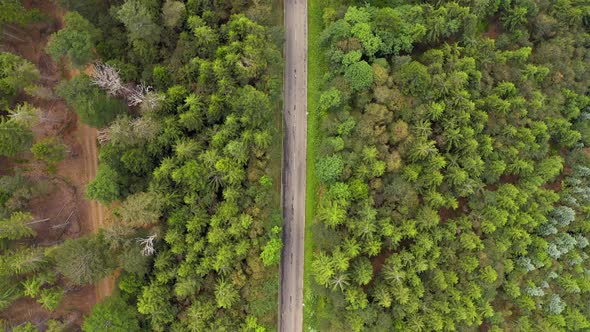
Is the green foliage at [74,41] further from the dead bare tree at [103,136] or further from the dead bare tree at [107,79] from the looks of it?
the dead bare tree at [103,136]

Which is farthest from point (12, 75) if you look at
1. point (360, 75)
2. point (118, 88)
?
point (360, 75)

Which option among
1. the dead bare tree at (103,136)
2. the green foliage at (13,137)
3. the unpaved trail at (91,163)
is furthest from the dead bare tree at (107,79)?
the green foliage at (13,137)

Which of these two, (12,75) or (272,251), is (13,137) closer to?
(12,75)

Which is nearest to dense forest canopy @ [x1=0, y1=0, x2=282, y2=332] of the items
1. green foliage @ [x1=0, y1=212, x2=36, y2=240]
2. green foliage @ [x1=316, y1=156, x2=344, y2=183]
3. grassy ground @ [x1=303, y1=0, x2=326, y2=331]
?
green foliage @ [x1=0, y1=212, x2=36, y2=240]

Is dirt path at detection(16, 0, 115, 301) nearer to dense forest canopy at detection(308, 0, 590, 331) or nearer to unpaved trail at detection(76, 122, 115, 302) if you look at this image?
unpaved trail at detection(76, 122, 115, 302)

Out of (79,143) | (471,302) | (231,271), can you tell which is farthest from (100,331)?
(471,302)

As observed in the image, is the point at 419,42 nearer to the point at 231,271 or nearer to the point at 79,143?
the point at 231,271
